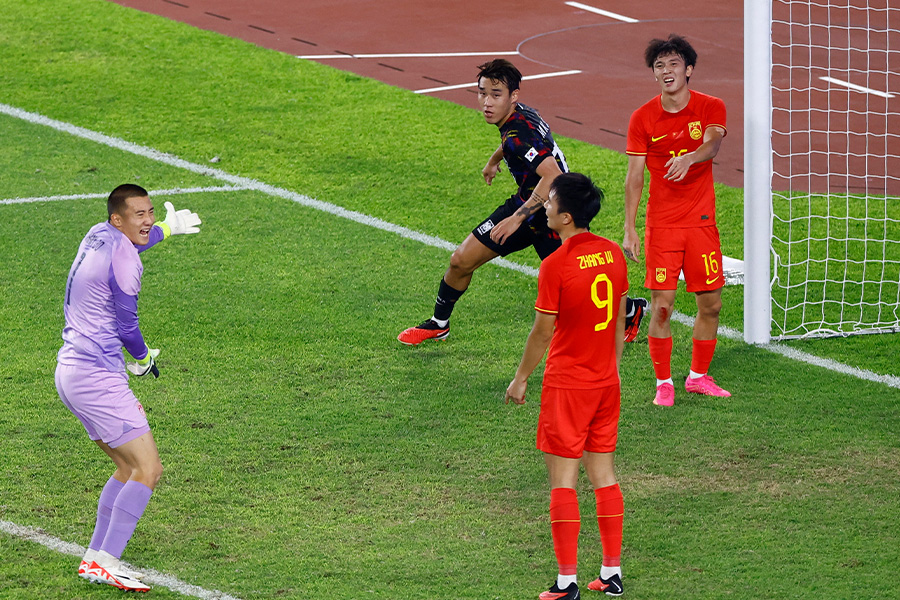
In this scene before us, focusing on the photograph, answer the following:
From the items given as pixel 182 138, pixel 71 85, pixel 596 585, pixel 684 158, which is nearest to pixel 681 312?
pixel 684 158

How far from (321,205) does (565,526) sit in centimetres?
708

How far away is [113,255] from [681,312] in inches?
206

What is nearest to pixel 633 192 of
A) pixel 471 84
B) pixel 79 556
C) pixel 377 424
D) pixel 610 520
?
pixel 377 424

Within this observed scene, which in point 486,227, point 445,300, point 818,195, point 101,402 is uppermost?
point 486,227

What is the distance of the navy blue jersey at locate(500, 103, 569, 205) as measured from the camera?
8148mm

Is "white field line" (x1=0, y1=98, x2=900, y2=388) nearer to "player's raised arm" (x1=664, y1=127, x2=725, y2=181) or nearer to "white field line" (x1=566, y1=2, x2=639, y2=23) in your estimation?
"player's raised arm" (x1=664, y1=127, x2=725, y2=181)

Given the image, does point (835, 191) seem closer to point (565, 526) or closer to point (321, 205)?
point (321, 205)

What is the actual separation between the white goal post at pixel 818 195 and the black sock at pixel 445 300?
6.62 ft

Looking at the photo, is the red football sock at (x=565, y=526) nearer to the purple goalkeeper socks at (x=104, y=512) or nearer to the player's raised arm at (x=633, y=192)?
the purple goalkeeper socks at (x=104, y=512)

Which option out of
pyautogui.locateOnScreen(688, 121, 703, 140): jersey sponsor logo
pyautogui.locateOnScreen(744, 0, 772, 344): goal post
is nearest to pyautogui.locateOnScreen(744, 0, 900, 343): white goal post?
pyautogui.locateOnScreen(744, 0, 772, 344): goal post

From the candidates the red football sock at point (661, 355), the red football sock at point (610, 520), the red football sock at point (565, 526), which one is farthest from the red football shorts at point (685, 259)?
the red football sock at point (565, 526)

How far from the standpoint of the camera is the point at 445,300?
9023mm

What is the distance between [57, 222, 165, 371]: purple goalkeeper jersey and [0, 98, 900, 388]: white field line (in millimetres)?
4857

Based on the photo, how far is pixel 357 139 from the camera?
14078mm
